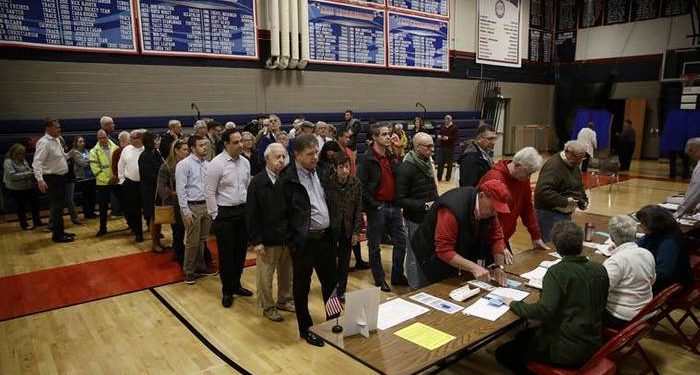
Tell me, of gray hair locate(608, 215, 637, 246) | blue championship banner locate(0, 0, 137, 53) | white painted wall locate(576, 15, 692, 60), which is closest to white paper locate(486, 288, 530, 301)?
gray hair locate(608, 215, 637, 246)

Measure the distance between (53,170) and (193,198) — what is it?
9.04ft

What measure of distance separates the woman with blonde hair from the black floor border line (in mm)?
3424

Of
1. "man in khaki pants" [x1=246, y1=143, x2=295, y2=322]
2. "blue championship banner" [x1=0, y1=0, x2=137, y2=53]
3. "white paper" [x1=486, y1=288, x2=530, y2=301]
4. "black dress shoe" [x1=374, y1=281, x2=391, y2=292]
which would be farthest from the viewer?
"blue championship banner" [x1=0, y1=0, x2=137, y2=53]

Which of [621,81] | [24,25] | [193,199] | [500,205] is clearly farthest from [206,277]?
[621,81]

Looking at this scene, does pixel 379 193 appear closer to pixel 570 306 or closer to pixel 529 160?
pixel 529 160

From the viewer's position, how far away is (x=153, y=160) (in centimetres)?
520

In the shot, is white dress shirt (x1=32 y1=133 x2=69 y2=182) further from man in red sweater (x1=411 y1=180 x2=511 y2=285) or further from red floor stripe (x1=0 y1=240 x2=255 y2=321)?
man in red sweater (x1=411 y1=180 x2=511 y2=285)

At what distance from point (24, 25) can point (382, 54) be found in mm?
7407

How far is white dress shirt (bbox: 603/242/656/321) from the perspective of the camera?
2.43 meters

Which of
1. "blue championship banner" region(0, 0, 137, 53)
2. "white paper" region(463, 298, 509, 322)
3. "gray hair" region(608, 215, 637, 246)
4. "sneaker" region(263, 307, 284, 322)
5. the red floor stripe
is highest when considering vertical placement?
"blue championship banner" region(0, 0, 137, 53)

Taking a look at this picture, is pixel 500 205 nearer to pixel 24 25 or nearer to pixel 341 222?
pixel 341 222

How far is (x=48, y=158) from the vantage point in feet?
18.6

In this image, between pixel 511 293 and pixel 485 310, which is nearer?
pixel 485 310

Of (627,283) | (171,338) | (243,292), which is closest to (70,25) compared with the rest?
(243,292)
